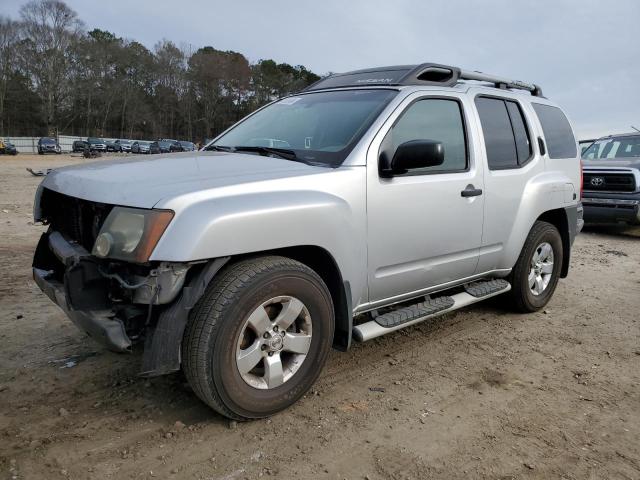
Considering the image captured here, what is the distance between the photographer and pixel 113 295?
8.56ft

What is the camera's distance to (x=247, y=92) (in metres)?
76.0

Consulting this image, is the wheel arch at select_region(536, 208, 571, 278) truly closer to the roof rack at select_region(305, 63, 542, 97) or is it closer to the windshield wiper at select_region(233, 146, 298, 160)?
the roof rack at select_region(305, 63, 542, 97)

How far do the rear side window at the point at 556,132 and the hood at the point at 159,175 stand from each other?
281 cm

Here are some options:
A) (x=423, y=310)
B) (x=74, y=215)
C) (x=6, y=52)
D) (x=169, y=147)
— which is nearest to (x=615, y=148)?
(x=423, y=310)

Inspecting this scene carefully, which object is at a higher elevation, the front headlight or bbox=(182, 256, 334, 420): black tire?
the front headlight

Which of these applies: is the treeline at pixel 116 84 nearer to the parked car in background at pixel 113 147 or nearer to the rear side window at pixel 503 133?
the parked car in background at pixel 113 147

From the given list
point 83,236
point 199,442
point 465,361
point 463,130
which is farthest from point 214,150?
point 465,361

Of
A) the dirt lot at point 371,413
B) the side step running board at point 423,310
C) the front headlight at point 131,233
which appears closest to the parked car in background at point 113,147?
the dirt lot at point 371,413

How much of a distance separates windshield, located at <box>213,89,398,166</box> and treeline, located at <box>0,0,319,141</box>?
180 ft

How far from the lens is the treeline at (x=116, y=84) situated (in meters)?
61.9

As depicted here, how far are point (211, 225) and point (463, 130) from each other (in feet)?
7.41

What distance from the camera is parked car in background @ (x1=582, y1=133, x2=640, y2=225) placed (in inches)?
358

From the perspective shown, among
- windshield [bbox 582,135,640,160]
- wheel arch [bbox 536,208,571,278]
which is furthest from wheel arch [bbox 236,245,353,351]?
windshield [bbox 582,135,640,160]

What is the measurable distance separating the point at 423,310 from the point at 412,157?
3.57ft
